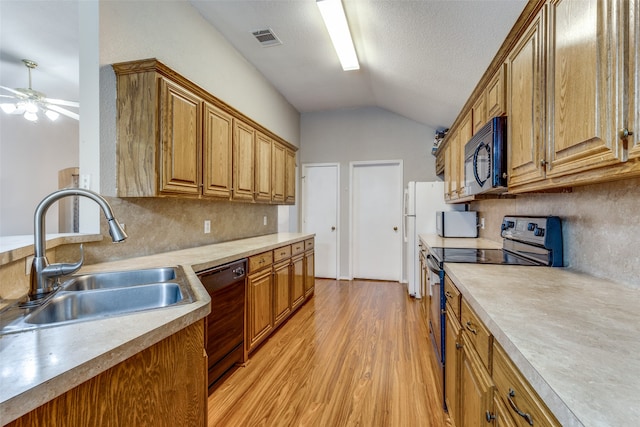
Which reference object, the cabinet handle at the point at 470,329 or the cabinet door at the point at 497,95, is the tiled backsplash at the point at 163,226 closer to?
the cabinet handle at the point at 470,329

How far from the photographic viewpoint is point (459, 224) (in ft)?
11.0

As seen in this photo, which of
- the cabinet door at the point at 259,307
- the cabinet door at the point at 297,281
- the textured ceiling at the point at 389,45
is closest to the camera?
the textured ceiling at the point at 389,45

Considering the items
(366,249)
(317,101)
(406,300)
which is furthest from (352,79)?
(406,300)

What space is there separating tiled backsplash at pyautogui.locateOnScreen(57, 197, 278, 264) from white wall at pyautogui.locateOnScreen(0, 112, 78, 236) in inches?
95.4

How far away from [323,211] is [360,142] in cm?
135

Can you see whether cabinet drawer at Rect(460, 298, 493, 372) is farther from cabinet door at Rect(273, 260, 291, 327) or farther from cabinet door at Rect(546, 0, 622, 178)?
cabinet door at Rect(273, 260, 291, 327)

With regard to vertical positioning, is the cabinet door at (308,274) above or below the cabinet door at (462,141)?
below

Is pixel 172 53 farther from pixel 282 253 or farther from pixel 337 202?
pixel 337 202

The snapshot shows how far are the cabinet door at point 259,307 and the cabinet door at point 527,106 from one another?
190 centimetres

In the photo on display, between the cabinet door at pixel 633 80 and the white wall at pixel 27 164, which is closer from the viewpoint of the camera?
the cabinet door at pixel 633 80

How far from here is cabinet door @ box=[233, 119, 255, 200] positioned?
2.60 metres

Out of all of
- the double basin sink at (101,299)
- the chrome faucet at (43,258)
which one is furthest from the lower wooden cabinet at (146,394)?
the chrome faucet at (43,258)

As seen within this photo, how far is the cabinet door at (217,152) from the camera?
7.25 ft

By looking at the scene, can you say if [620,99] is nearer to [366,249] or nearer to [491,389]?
[491,389]
